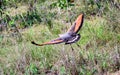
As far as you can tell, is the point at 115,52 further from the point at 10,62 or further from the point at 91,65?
the point at 10,62

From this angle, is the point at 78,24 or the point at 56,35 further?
the point at 56,35

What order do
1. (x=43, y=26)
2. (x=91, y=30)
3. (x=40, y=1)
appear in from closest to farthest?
(x=91, y=30)
(x=43, y=26)
(x=40, y=1)

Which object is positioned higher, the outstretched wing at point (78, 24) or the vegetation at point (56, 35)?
the outstretched wing at point (78, 24)

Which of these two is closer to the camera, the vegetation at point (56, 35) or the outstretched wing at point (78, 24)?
the outstretched wing at point (78, 24)

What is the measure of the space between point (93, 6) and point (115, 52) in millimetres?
2008

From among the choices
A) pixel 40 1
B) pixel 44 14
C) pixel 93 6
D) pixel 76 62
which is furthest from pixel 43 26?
pixel 76 62

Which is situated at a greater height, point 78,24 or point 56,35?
point 78,24

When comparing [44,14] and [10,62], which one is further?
[44,14]

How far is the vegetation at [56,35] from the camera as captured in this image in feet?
12.3

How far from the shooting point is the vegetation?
3.76 metres

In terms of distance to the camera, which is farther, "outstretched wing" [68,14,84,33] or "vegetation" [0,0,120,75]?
"vegetation" [0,0,120,75]

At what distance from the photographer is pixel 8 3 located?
7.06 meters

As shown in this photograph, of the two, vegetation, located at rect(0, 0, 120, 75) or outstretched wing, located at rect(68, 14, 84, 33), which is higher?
outstretched wing, located at rect(68, 14, 84, 33)

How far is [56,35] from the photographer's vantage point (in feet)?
16.4
